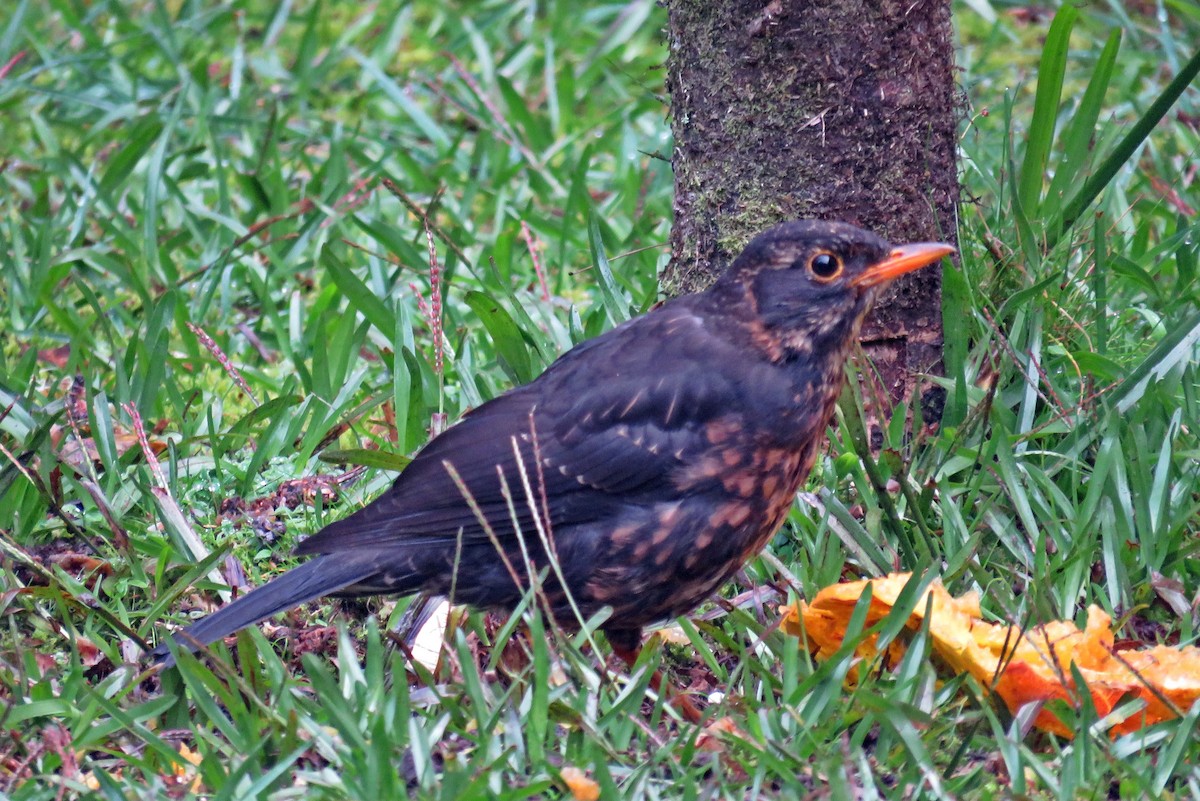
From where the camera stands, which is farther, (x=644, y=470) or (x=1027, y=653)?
(x=644, y=470)

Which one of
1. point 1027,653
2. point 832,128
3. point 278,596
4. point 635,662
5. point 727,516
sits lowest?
point 1027,653

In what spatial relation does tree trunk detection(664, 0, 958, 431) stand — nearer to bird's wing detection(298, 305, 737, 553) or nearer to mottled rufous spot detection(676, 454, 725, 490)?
bird's wing detection(298, 305, 737, 553)

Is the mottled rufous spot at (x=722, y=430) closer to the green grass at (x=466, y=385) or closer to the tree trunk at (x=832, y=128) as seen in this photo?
the green grass at (x=466, y=385)

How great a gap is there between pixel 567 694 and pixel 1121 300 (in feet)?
7.91

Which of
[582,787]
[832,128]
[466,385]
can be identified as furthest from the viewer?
[466,385]

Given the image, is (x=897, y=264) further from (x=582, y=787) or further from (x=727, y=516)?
(x=582, y=787)

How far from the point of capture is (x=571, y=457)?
3.60 metres

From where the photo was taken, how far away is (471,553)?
3598 mm

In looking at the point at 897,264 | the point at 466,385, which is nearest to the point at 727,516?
the point at 897,264

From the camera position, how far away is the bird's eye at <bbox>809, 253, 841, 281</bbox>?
3.62 m

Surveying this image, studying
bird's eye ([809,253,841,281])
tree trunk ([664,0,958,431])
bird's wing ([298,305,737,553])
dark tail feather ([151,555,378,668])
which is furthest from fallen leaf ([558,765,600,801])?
tree trunk ([664,0,958,431])

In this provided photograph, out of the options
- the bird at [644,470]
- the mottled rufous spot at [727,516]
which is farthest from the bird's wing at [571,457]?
the mottled rufous spot at [727,516]

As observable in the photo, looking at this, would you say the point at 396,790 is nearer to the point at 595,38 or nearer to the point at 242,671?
the point at 242,671

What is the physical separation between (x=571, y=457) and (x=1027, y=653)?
1.11 metres
